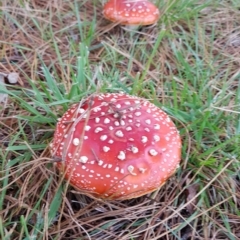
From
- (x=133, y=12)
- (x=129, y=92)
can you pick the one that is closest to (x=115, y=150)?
(x=129, y=92)

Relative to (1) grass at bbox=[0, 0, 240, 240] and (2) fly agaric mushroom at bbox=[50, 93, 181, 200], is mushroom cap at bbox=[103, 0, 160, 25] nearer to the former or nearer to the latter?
(1) grass at bbox=[0, 0, 240, 240]

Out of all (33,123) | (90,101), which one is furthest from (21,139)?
(90,101)

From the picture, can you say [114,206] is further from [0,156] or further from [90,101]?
[0,156]

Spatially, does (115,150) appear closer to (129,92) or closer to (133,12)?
(129,92)

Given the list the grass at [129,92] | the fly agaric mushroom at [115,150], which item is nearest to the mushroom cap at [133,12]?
the grass at [129,92]

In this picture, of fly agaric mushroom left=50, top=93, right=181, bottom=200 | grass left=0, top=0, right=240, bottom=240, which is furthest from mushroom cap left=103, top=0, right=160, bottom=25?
fly agaric mushroom left=50, top=93, right=181, bottom=200
